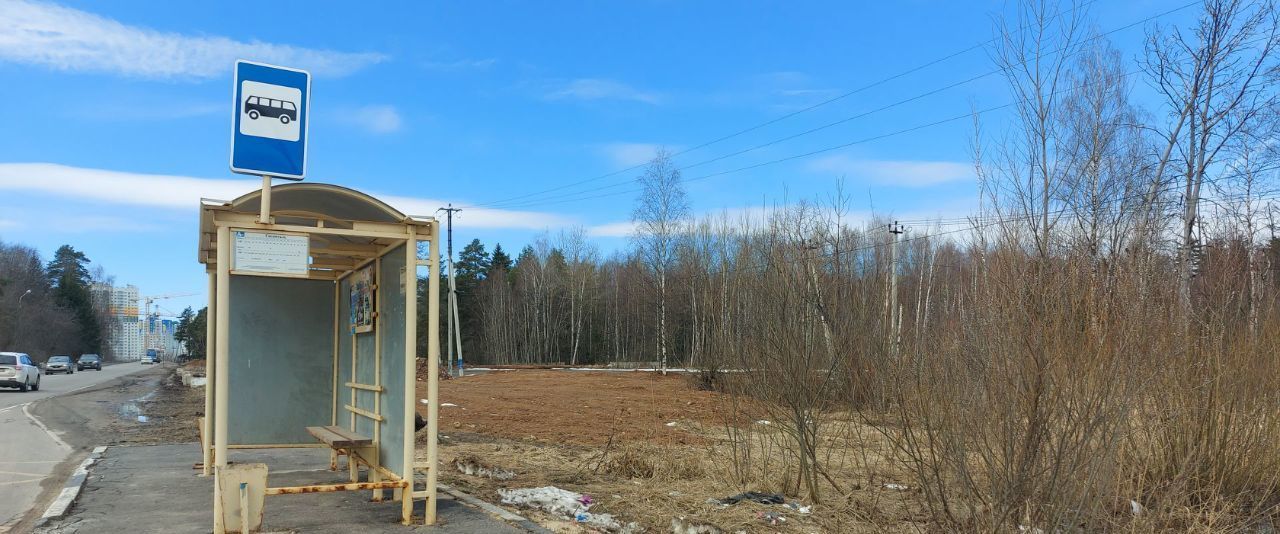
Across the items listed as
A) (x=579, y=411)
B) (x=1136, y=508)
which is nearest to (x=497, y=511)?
(x=1136, y=508)

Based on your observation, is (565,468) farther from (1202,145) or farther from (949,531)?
(1202,145)

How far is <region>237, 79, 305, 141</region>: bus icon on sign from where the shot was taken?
291 inches

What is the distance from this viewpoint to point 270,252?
7.45 metres

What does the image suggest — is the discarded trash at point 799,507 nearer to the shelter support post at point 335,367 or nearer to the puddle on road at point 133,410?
the shelter support post at point 335,367

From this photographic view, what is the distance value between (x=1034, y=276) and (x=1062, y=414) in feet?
2.86

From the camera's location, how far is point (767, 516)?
7.75 m

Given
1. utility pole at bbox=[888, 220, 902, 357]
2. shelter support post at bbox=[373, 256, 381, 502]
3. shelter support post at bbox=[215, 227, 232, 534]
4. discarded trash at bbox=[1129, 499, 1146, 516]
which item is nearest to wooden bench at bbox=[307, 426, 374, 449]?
shelter support post at bbox=[373, 256, 381, 502]

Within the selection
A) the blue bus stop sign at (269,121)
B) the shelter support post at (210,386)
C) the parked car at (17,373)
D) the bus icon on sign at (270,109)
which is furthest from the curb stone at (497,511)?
the parked car at (17,373)

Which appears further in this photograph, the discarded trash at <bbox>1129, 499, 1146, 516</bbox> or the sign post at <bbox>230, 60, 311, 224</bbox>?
the sign post at <bbox>230, 60, 311, 224</bbox>

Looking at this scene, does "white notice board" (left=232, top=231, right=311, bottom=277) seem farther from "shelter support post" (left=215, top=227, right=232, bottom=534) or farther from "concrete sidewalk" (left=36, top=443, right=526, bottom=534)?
"concrete sidewalk" (left=36, top=443, right=526, bottom=534)

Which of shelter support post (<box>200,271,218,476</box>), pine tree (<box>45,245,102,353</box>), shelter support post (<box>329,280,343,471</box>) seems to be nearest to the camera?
shelter support post (<box>200,271,218,476</box>)

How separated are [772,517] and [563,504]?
1981mm

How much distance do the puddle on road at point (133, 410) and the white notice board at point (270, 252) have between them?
48.9 feet

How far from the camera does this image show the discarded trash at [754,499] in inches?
330
